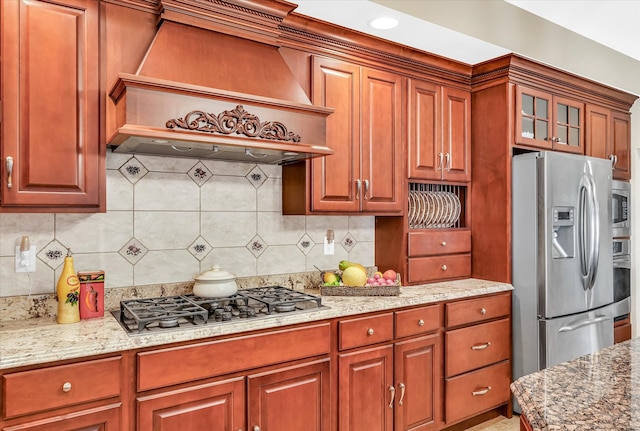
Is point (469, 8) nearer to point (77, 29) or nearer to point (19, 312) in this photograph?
point (77, 29)

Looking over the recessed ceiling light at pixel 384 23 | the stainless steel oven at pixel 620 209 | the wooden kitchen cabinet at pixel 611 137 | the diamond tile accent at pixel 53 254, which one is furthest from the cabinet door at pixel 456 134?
the diamond tile accent at pixel 53 254

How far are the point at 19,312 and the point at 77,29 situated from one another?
131cm

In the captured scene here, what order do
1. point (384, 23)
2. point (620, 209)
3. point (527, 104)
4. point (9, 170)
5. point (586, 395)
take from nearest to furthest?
point (586, 395), point (9, 170), point (384, 23), point (527, 104), point (620, 209)

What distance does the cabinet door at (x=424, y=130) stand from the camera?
307 cm

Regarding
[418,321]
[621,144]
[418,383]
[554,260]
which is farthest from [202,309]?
[621,144]

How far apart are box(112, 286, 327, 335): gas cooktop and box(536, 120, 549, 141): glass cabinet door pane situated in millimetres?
2231

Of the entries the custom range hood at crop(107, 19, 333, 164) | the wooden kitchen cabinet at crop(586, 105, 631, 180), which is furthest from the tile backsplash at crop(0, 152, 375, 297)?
the wooden kitchen cabinet at crop(586, 105, 631, 180)

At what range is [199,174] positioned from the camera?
254 cm

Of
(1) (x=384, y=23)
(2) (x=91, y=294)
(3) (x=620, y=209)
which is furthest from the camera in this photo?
(3) (x=620, y=209)

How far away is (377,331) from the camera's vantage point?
8.07 ft

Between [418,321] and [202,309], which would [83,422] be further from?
[418,321]

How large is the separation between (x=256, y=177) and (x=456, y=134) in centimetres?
157

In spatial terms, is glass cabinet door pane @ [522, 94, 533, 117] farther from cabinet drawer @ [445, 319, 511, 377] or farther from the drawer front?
the drawer front

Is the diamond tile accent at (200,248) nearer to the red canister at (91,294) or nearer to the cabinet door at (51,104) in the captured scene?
the red canister at (91,294)
